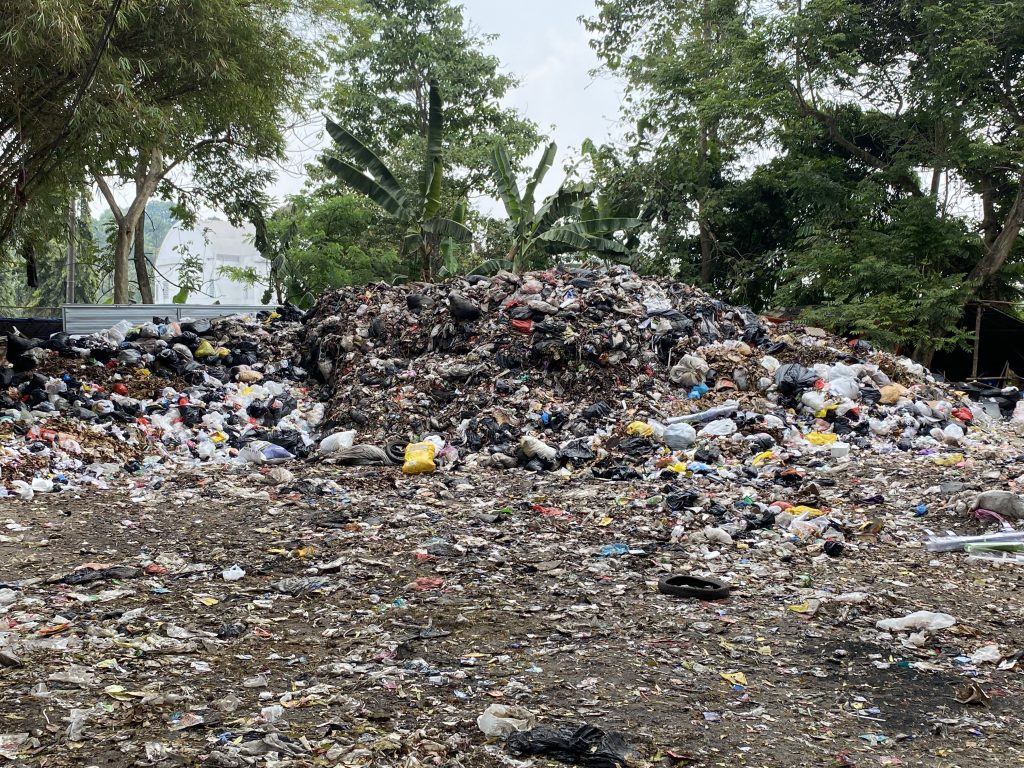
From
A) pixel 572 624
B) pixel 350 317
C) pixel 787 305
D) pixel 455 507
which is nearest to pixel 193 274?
pixel 350 317

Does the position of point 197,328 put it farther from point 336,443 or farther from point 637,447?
point 637,447

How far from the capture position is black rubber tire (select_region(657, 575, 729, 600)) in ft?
12.5

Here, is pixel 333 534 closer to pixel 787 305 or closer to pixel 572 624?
pixel 572 624

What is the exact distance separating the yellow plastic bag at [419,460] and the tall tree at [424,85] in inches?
597

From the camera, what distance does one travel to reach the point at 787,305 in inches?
570

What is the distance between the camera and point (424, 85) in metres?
22.1

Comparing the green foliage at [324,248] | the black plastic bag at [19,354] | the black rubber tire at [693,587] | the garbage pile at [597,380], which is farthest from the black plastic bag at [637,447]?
the green foliage at [324,248]

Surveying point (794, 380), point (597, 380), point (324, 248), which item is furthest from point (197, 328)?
point (324, 248)

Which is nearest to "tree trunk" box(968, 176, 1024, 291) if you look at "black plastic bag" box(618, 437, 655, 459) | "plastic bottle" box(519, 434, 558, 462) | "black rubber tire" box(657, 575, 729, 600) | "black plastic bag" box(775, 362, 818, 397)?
"black plastic bag" box(775, 362, 818, 397)

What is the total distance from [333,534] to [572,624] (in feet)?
6.21

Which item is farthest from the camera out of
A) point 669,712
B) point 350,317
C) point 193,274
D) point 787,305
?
point 193,274

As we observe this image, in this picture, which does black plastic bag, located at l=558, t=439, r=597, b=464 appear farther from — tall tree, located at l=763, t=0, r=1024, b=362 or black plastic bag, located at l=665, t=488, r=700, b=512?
tall tree, located at l=763, t=0, r=1024, b=362

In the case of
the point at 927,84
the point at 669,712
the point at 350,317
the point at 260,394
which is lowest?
the point at 669,712

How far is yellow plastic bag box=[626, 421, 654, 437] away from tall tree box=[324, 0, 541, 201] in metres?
15.0
